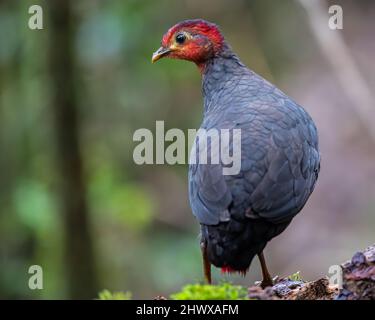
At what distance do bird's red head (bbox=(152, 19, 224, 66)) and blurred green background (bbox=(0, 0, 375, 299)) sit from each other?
279 cm

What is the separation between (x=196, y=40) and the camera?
6836 mm

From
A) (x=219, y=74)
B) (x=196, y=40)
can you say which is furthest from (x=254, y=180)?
(x=196, y=40)

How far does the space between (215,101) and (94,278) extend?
427cm

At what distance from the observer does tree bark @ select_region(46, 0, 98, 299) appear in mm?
9445

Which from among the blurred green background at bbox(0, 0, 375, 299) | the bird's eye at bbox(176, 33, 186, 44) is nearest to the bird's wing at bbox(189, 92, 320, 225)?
the bird's eye at bbox(176, 33, 186, 44)

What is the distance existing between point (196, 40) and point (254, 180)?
83.8 inches

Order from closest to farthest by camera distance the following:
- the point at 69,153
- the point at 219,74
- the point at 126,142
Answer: the point at 219,74, the point at 69,153, the point at 126,142

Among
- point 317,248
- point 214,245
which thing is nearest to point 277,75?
point 317,248

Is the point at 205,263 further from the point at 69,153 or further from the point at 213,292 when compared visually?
the point at 69,153

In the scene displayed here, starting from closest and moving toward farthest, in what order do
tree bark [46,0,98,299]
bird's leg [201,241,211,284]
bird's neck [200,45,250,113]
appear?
bird's leg [201,241,211,284] → bird's neck [200,45,250,113] → tree bark [46,0,98,299]

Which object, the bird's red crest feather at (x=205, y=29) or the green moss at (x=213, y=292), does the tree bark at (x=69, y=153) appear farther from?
the green moss at (x=213, y=292)

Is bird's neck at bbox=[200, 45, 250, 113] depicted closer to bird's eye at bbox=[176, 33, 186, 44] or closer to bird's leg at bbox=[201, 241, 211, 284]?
bird's eye at bbox=[176, 33, 186, 44]

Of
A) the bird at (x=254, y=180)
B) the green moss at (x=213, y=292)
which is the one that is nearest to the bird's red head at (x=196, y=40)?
the bird at (x=254, y=180)

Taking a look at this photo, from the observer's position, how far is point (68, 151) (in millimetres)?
9500
